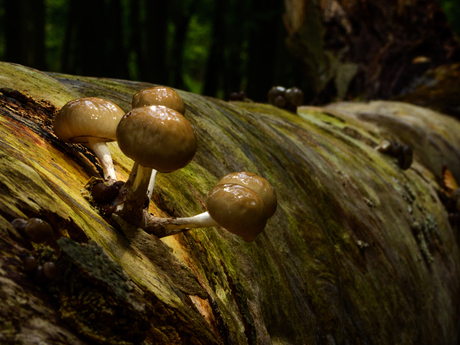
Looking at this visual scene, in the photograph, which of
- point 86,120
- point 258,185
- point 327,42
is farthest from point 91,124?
point 327,42

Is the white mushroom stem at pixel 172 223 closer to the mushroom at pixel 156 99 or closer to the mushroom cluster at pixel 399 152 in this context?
the mushroom at pixel 156 99

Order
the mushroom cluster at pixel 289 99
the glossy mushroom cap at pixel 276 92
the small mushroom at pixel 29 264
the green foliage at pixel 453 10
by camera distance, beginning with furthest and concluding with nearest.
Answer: the green foliage at pixel 453 10, the glossy mushroom cap at pixel 276 92, the mushroom cluster at pixel 289 99, the small mushroom at pixel 29 264

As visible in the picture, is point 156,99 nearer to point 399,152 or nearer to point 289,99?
point 289,99

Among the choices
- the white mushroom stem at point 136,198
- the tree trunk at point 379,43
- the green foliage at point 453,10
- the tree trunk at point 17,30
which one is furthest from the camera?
the green foliage at point 453,10

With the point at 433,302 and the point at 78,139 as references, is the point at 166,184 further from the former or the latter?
the point at 433,302

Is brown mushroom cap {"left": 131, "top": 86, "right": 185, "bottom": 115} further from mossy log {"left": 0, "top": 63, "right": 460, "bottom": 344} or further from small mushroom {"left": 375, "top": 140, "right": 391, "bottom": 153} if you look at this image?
small mushroom {"left": 375, "top": 140, "right": 391, "bottom": 153}

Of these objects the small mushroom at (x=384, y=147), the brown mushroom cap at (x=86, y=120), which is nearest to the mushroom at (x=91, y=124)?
the brown mushroom cap at (x=86, y=120)
